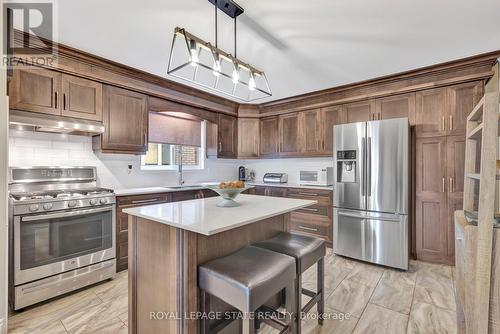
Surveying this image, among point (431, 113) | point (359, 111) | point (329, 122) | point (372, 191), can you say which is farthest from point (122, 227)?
point (431, 113)

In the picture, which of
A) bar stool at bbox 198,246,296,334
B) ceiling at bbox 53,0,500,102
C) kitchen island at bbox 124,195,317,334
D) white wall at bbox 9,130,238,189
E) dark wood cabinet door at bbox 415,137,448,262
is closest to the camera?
bar stool at bbox 198,246,296,334

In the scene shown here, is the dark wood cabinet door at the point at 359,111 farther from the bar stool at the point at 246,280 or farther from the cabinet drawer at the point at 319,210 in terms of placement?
the bar stool at the point at 246,280

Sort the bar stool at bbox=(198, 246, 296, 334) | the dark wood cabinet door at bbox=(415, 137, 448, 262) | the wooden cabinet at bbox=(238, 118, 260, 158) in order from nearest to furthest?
the bar stool at bbox=(198, 246, 296, 334) → the dark wood cabinet door at bbox=(415, 137, 448, 262) → the wooden cabinet at bbox=(238, 118, 260, 158)

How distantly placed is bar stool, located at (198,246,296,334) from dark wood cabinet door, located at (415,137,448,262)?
8.21ft

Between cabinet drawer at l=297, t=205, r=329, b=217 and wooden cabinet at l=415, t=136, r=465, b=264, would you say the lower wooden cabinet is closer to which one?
cabinet drawer at l=297, t=205, r=329, b=217

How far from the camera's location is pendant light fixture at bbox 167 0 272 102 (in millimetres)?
1602

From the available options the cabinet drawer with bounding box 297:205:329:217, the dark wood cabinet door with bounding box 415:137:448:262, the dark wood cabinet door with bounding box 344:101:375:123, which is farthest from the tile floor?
the dark wood cabinet door with bounding box 344:101:375:123

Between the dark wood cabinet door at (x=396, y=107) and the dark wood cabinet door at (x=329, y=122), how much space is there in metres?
0.55

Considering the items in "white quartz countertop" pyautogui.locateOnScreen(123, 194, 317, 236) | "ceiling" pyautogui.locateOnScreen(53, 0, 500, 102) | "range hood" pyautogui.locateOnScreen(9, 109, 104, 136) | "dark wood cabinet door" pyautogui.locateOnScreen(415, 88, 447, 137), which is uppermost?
"ceiling" pyautogui.locateOnScreen(53, 0, 500, 102)

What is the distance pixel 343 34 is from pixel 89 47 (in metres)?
2.60

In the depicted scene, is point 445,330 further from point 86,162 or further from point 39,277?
point 86,162

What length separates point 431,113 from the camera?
10.3 ft

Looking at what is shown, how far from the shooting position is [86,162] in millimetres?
3014

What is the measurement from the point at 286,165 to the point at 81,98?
3483 mm
